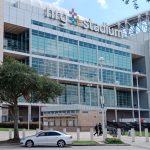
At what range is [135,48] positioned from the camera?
359ft

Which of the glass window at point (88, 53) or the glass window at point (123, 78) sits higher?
the glass window at point (88, 53)

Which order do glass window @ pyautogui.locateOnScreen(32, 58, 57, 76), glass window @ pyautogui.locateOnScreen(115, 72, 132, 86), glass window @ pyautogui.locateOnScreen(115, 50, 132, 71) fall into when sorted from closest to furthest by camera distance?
glass window @ pyautogui.locateOnScreen(32, 58, 57, 76)
glass window @ pyautogui.locateOnScreen(115, 72, 132, 86)
glass window @ pyautogui.locateOnScreen(115, 50, 132, 71)

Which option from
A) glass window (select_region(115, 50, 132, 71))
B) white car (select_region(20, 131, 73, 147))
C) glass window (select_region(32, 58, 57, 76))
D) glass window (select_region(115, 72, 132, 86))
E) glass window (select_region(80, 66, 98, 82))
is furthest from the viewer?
glass window (select_region(115, 50, 132, 71))

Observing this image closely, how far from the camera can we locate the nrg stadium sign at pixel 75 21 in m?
86.2

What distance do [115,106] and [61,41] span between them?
24593 millimetres

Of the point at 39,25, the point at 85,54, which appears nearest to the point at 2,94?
the point at 39,25

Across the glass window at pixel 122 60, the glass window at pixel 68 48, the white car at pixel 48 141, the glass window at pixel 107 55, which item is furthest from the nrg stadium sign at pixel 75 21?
the white car at pixel 48 141

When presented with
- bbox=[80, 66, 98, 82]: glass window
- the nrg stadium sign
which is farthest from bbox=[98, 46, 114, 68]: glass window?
bbox=[80, 66, 98, 82]: glass window

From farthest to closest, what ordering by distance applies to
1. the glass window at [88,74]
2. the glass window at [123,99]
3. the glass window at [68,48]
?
the glass window at [123,99] < the glass window at [88,74] < the glass window at [68,48]

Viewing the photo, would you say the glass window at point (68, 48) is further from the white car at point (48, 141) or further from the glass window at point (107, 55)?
the white car at point (48, 141)

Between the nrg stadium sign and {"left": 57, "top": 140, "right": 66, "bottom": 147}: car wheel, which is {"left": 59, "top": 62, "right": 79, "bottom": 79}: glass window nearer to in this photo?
the nrg stadium sign

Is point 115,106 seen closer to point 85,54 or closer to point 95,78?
point 95,78

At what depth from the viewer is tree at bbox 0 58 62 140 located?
1287 inches

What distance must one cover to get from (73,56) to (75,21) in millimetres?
9420
